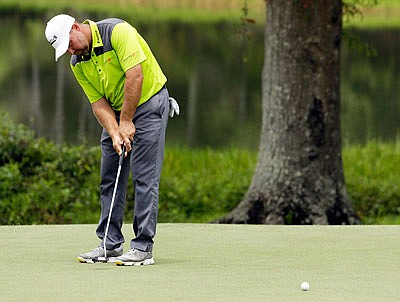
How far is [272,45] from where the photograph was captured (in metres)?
13.2

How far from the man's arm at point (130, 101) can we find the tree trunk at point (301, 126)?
5.19 meters

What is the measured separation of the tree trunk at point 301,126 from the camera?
42.6ft

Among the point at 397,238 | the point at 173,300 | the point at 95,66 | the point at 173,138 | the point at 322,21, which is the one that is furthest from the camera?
the point at 173,138

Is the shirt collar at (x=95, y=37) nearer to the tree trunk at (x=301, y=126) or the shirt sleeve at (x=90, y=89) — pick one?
the shirt sleeve at (x=90, y=89)

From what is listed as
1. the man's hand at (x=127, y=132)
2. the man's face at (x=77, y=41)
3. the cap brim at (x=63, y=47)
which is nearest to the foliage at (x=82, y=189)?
the man's hand at (x=127, y=132)

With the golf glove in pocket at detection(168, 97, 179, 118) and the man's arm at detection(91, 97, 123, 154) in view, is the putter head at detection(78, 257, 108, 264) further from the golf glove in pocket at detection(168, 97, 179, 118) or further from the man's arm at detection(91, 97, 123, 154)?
the golf glove in pocket at detection(168, 97, 179, 118)

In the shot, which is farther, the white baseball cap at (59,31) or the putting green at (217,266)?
the white baseball cap at (59,31)

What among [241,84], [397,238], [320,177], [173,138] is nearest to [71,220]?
[320,177]

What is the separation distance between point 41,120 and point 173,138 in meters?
3.11

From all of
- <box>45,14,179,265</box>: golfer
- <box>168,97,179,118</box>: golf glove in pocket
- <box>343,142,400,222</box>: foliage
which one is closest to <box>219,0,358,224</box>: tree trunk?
<box>343,142,400,222</box>: foliage

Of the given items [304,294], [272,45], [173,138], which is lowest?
[173,138]

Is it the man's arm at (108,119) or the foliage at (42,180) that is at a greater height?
the man's arm at (108,119)

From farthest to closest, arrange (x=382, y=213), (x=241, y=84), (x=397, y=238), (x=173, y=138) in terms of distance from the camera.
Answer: (x=241, y=84)
(x=173, y=138)
(x=382, y=213)
(x=397, y=238)

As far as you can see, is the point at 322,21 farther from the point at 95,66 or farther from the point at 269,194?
the point at 95,66
